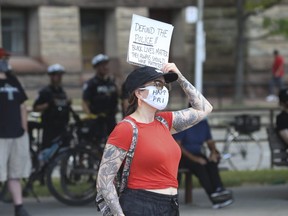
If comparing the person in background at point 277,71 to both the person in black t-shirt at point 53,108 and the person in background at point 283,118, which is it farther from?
the person in background at point 283,118

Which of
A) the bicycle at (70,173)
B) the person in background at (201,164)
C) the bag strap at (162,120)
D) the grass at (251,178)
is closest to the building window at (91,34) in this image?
the grass at (251,178)

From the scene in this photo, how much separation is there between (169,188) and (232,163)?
31.0 feet

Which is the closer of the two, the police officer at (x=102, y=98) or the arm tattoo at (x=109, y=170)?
the arm tattoo at (x=109, y=170)

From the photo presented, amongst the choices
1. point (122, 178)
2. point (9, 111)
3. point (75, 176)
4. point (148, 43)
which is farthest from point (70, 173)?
point (122, 178)

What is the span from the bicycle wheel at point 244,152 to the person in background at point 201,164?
4.34m

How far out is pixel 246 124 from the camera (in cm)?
1547

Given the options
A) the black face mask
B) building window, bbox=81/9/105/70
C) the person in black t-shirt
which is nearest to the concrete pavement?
the person in black t-shirt

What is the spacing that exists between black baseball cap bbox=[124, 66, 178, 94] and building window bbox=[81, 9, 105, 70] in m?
22.5

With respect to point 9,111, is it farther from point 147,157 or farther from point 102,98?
point 147,157

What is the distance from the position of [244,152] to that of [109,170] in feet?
31.6

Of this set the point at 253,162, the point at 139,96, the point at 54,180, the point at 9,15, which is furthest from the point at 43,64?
the point at 139,96

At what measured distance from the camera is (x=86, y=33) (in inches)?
1131

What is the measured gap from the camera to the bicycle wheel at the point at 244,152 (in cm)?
1546

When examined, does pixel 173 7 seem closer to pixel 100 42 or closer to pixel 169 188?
pixel 100 42
